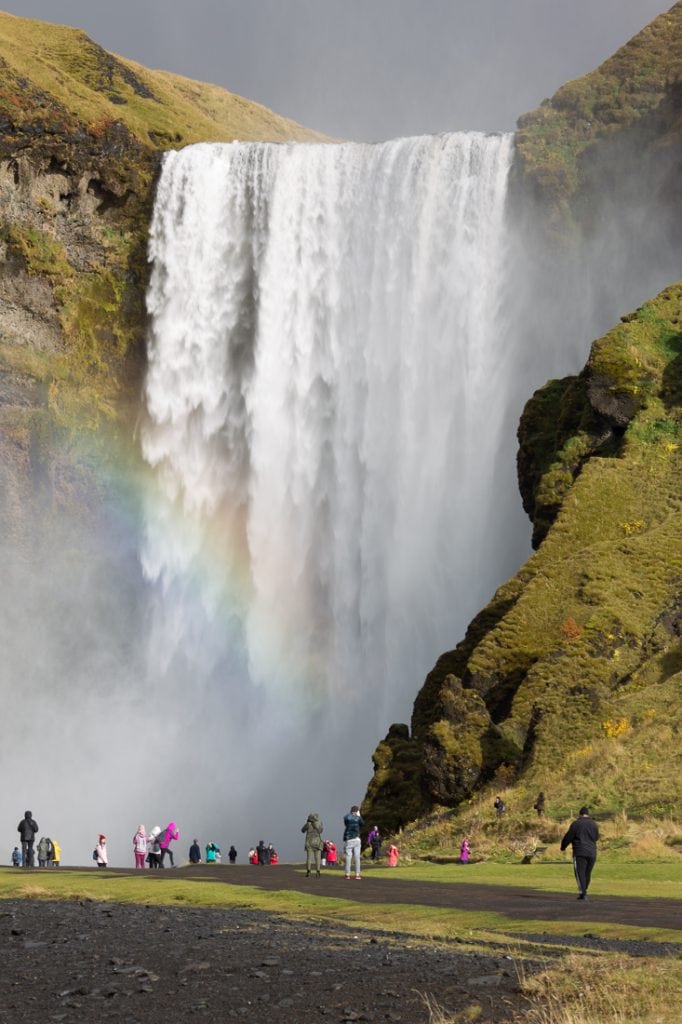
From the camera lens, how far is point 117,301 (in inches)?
3056

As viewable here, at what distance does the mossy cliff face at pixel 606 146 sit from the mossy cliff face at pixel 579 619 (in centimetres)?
1661

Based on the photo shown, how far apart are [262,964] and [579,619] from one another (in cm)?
2524

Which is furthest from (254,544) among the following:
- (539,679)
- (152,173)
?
(539,679)

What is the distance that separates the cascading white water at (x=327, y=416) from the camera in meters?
63.5

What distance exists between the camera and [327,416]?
69938mm

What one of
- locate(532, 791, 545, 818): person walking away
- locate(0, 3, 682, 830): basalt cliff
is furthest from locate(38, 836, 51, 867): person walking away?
locate(532, 791, 545, 818): person walking away

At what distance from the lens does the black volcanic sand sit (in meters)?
13.0

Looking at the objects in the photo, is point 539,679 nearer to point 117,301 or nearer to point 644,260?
point 644,260

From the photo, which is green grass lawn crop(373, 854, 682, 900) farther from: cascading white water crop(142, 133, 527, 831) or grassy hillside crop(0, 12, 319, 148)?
grassy hillside crop(0, 12, 319, 148)

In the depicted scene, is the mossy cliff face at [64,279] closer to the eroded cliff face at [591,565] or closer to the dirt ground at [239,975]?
the eroded cliff face at [591,565]

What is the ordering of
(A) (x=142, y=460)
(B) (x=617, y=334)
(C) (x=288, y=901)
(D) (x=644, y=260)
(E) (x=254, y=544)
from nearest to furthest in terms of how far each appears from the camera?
(C) (x=288, y=901), (B) (x=617, y=334), (D) (x=644, y=260), (E) (x=254, y=544), (A) (x=142, y=460)

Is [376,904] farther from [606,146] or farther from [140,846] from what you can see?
[606,146]

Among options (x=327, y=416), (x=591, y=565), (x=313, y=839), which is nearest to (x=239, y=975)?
(x=313, y=839)

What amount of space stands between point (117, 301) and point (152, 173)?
793 cm
